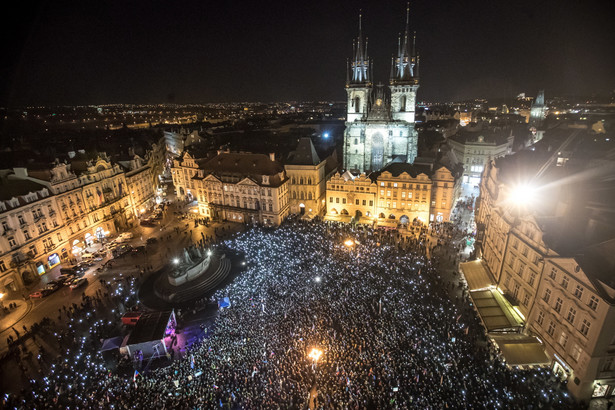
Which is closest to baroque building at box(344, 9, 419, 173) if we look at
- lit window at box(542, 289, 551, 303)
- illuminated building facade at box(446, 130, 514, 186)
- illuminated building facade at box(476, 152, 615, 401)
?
illuminated building facade at box(446, 130, 514, 186)

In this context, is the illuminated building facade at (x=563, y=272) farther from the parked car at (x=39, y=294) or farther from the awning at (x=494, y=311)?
the parked car at (x=39, y=294)

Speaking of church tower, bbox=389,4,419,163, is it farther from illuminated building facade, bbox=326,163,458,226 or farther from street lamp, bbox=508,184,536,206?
street lamp, bbox=508,184,536,206

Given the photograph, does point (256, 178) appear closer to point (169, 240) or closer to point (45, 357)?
point (169, 240)

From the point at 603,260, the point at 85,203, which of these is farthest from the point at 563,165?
the point at 85,203

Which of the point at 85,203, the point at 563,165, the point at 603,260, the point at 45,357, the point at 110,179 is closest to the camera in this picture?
the point at 603,260

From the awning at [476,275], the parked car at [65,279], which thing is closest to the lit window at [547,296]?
the awning at [476,275]

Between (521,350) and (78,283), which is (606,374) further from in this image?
(78,283)
